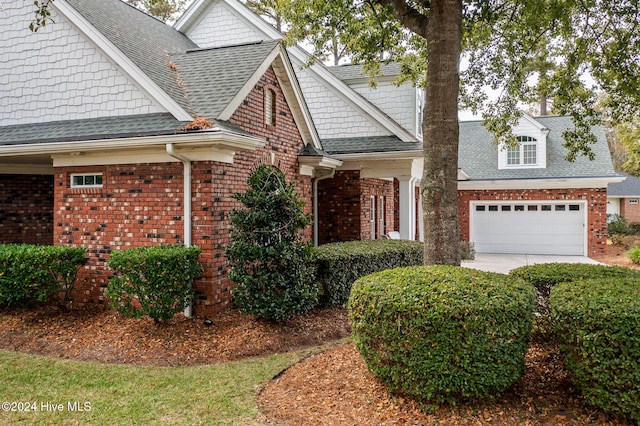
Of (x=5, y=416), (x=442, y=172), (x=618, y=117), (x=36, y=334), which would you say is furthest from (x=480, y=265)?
(x=5, y=416)

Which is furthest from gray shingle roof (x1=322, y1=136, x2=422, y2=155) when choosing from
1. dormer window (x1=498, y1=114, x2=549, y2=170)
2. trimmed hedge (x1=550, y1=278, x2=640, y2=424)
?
dormer window (x1=498, y1=114, x2=549, y2=170)

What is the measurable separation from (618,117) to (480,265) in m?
7.75

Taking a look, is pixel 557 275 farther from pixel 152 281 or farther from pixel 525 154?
pixel 525 154

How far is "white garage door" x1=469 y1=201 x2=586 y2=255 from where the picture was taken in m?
20.0

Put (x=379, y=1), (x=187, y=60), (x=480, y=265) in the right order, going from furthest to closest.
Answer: (x=480, y=265) → (x=187, y=60) → (x=379, y=1)

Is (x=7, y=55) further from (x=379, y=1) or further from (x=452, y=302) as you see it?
(x=452, y=302)

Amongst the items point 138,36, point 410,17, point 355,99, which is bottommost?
point 410,17

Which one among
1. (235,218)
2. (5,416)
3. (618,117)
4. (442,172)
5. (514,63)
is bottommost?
(5,416)

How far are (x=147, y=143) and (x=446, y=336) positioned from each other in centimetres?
572

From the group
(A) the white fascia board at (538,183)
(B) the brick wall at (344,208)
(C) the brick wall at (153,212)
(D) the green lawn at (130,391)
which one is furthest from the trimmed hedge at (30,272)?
(A) the white fascia board at (538,183)

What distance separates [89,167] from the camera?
8.74 m

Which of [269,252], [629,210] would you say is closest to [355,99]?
[269,252]

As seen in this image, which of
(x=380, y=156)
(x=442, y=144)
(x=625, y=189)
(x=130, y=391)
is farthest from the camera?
(x=625, y=189)

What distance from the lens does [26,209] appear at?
1114cm
